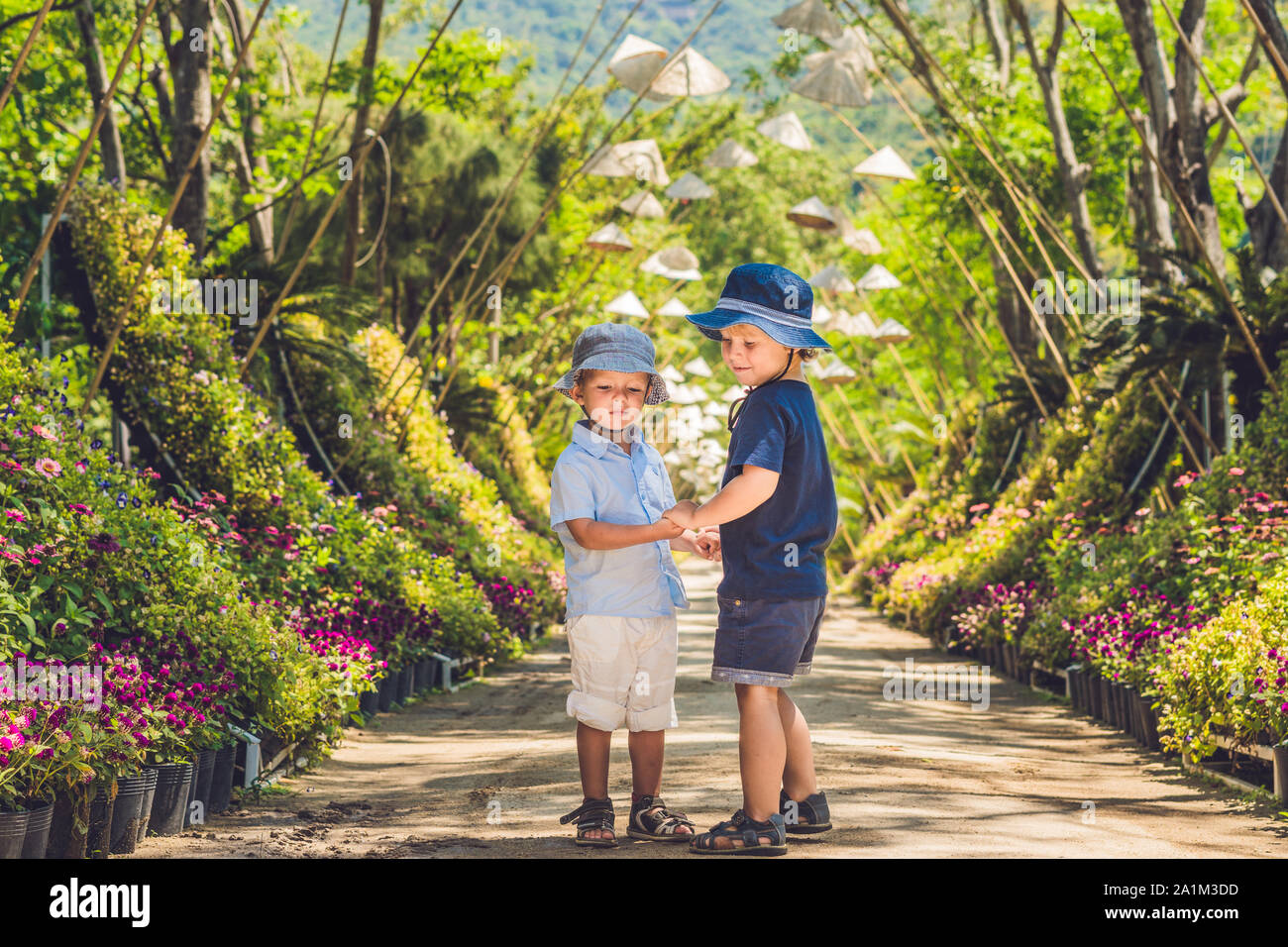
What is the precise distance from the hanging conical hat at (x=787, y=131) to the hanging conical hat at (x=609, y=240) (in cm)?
258

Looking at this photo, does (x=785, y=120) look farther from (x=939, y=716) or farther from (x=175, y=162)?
(x=939, y=716)

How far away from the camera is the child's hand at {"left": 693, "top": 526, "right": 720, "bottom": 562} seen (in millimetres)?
4176

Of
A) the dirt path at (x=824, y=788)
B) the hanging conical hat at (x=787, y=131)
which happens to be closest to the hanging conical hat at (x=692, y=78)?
the hanging conical hat at (x=787, y=131)

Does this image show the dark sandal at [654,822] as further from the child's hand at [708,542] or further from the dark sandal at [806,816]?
the child's hand at [708,542]

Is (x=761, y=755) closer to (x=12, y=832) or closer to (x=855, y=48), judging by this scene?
(x=12, y=832)

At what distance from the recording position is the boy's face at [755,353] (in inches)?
158

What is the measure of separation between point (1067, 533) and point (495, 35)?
29.6 ft

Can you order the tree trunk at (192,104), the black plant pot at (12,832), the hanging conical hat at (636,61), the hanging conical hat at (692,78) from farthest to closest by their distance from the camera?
the hanging conical hat at (692,78) < the hanging conical hat at (636,61) < the tree trunk at (192,104) < the black plant pot at (12,832)

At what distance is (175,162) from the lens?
398 inches

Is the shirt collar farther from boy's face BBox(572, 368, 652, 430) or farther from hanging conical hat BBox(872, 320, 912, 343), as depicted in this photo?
hanging conical hat BBox(872, 320, 912, 343)

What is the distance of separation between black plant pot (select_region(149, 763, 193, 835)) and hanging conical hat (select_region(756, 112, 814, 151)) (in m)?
12.5

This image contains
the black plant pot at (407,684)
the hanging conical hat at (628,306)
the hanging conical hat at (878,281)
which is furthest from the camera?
the hanging conical hat at (628,306)

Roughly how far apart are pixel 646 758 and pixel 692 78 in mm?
11330

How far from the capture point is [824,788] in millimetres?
5066
